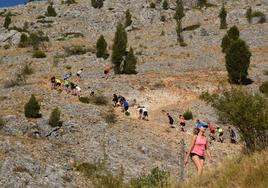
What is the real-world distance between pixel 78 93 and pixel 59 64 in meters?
16.5

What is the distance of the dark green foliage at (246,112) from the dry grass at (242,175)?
6.76 meters

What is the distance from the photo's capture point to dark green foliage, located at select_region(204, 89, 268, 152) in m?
19.1

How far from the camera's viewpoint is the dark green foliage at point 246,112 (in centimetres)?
1906

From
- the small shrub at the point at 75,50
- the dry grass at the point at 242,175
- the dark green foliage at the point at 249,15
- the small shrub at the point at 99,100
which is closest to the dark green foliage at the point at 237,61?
the small shrub at the point at 99,100

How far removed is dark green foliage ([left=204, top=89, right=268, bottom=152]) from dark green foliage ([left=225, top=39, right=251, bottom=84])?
87.1 feet

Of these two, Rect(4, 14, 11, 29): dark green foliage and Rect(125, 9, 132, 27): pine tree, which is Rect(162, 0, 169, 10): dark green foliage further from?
Rect(4, 14, 11, 29): dark green foliage

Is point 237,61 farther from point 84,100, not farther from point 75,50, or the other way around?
point 75,50

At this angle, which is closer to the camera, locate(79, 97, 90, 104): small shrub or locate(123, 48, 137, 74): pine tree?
locate(79, 97, 90, 104): small shrub

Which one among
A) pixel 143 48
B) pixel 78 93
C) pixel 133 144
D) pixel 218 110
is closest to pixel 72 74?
pixel 78 93

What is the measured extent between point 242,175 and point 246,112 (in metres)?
10.1

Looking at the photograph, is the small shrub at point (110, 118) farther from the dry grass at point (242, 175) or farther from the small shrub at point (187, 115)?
the dry grass at point (242, 175)

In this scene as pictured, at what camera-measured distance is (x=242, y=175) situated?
415 inches

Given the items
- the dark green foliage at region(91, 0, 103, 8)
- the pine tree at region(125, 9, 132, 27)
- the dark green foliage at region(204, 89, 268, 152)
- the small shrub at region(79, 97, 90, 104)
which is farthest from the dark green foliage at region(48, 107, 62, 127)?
the dark green foliage at region(91, 0, 103, 8)

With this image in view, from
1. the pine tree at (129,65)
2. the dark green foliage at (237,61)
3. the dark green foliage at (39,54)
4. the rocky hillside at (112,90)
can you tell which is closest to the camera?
the rocky hillside at (112,90)
